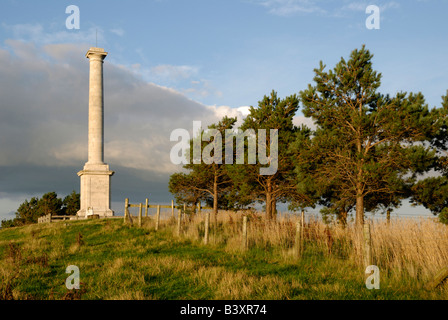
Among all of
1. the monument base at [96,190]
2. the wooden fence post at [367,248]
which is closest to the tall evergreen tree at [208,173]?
the monument base at [96,190]

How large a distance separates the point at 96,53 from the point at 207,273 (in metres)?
35.9

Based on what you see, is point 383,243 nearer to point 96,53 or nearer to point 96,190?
point 96,190

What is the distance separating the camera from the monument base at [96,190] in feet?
125

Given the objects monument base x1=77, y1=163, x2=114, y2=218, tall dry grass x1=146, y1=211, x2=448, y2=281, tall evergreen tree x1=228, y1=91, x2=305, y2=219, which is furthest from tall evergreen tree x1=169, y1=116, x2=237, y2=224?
tall dry grass x1=146, y1=211, x2=448, y2=281

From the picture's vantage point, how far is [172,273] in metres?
11.3

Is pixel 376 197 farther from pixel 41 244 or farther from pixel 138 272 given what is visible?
pixel 41 244

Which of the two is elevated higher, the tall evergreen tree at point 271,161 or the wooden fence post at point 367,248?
the tall evergreen tree at point 271,161

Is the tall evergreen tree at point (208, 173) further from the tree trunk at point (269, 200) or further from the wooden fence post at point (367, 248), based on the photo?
the wooden fence post at point (367, 248)

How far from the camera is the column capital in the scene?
41084 mm

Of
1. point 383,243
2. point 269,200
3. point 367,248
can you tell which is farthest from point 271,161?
Answer: point 367,248

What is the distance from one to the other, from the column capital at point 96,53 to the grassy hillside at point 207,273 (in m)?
27.8

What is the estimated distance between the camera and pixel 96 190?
38.5 m
